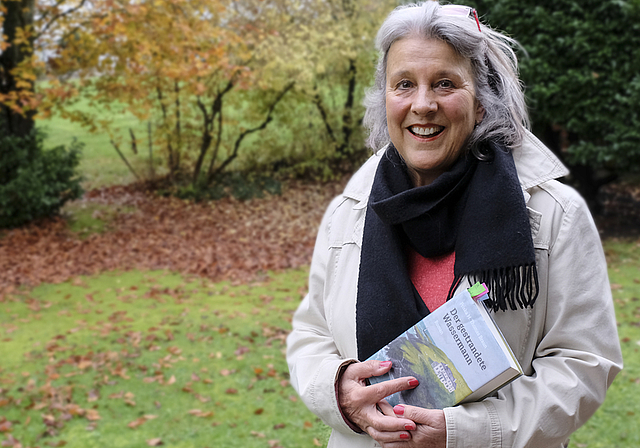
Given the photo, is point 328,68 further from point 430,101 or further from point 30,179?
point 430,101

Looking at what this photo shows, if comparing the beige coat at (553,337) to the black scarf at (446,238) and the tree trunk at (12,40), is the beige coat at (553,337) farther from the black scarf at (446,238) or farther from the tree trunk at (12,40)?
the tree trunk at (12,40)

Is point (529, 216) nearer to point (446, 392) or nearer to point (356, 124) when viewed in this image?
point (446, 392)

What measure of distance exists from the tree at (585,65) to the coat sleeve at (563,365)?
6863mm

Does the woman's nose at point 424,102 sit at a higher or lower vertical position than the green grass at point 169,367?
higher

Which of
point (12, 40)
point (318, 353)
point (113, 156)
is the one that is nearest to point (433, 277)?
point (318, 353)

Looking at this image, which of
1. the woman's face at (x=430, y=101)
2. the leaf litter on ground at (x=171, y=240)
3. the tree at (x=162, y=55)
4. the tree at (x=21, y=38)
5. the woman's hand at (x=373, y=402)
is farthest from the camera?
the tree at (x=21, y=38)

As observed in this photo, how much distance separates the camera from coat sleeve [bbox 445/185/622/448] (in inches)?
63.8

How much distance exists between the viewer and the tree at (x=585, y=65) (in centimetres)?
752

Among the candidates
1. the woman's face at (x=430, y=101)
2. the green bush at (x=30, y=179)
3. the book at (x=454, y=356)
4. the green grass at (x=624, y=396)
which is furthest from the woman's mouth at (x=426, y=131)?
the green bush at (x=30, y=179)

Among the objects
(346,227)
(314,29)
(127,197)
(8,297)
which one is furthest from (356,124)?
(346,227)

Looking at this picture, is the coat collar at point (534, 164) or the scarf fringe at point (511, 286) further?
the coat collar at point (534, 164)

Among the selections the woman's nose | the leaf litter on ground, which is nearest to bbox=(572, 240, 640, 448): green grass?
the woman's nose

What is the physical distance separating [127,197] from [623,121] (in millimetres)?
10450

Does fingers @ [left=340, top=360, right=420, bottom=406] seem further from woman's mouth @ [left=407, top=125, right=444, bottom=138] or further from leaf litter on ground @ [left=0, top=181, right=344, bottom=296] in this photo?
leaf litter on ground @ [left=0, top=181, right=344, bottom=296]
